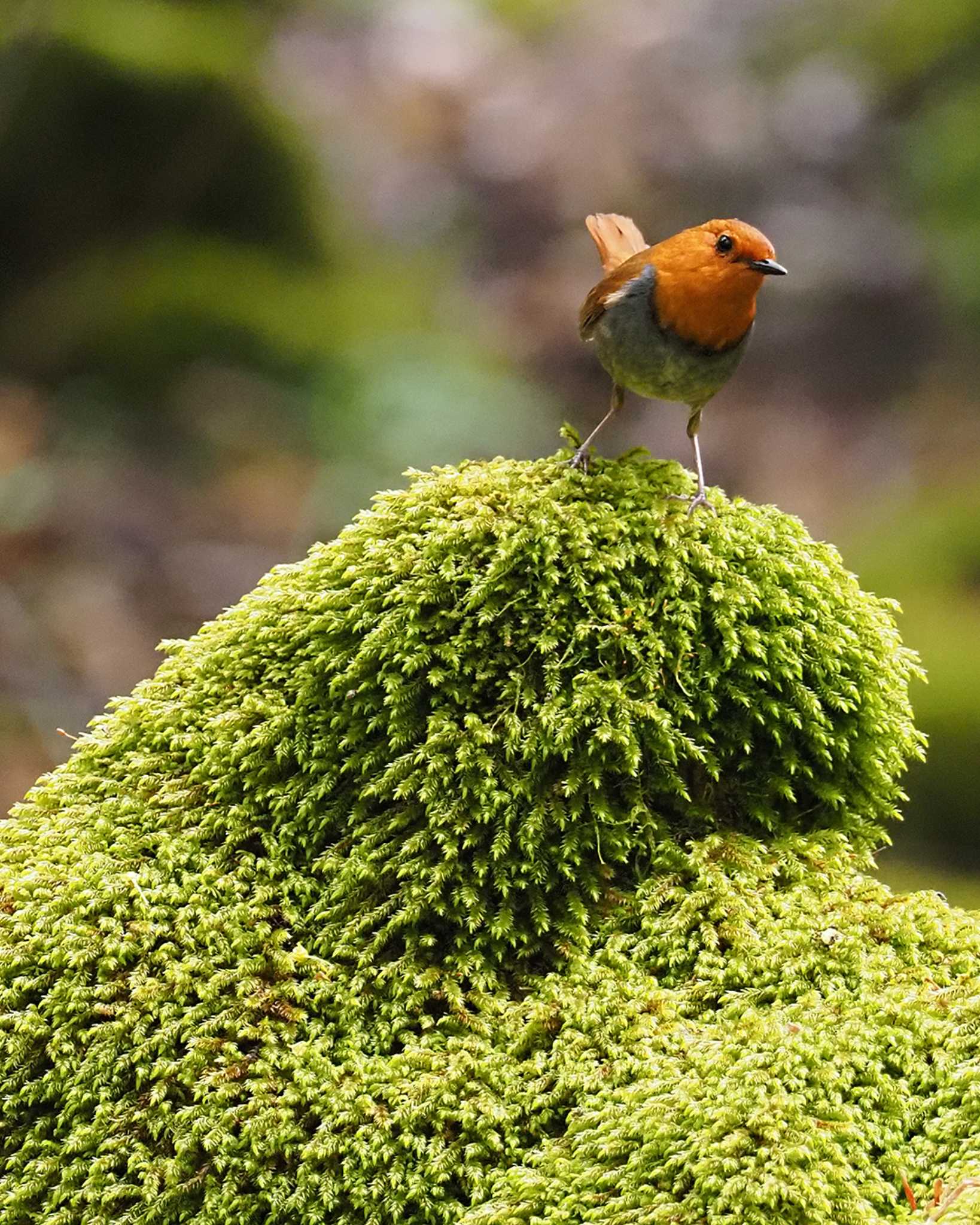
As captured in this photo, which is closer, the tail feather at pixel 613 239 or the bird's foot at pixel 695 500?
the bird's foot at pixel 695 500

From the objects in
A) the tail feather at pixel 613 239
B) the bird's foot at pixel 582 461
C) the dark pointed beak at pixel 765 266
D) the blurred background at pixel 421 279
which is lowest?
the bird's foot at pixel 582 461

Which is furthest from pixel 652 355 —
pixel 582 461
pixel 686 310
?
pixel 582 461

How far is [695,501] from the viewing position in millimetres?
2254

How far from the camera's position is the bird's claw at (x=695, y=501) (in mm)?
2246

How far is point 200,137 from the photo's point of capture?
689cm

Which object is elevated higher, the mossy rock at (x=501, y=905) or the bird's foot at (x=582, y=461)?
the bird's foot at (x=582, y=461)

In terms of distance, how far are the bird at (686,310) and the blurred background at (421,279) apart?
11.6 ft

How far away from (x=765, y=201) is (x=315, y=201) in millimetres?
3203

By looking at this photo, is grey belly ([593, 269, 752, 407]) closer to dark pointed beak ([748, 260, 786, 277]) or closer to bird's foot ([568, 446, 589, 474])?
dark pointed beak ([748, 260, 786, 277])

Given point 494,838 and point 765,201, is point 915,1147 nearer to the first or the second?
point 494,838

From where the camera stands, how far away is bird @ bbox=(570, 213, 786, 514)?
264 cm

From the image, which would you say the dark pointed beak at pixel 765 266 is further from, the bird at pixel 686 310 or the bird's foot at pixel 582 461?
the bird's foot at pixel 582 461

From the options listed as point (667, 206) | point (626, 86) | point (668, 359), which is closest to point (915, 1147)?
point (668, 359)

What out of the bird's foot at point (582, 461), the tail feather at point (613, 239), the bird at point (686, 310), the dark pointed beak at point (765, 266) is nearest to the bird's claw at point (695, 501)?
the bird's foot at point (582, 461)
